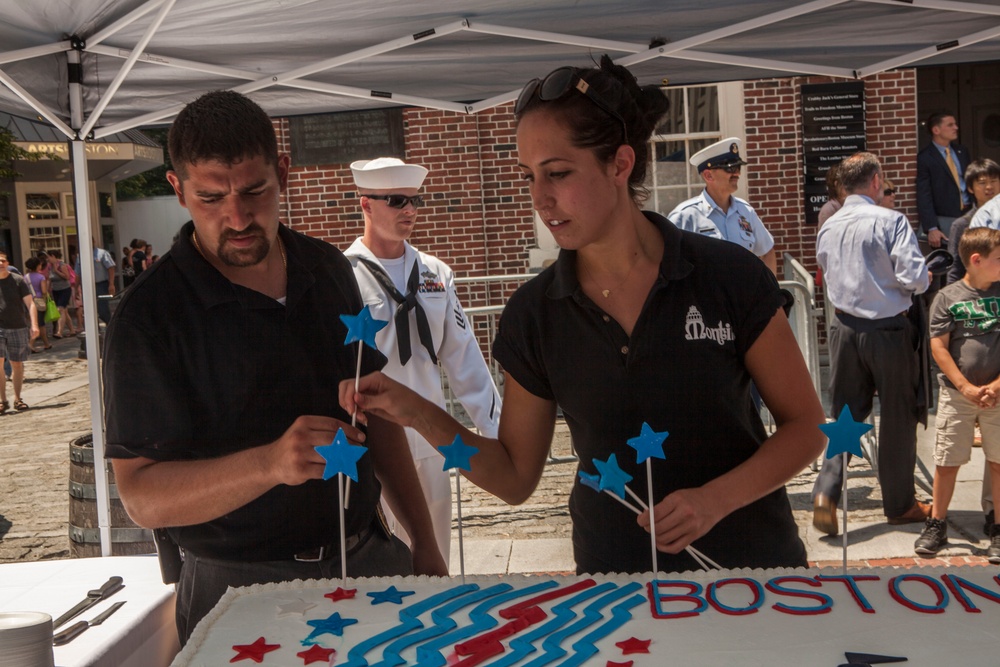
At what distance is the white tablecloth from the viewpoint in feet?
8.07

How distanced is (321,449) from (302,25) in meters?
2.29

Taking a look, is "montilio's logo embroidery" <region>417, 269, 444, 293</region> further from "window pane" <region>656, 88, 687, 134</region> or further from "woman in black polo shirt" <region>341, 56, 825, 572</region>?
"window pane" <region>656, 88, 687, 134</region>

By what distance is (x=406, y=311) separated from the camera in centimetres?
438

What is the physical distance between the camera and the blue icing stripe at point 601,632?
1798 millimetres

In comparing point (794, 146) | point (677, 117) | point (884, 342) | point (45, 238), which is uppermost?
point (45, 238)

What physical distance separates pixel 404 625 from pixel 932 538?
397cm

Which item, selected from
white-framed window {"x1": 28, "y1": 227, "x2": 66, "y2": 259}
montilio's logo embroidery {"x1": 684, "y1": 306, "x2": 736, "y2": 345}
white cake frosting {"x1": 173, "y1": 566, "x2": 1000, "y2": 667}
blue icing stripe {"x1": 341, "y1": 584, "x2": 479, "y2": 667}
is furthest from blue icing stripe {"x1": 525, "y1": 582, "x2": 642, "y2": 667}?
white-framed window {"x1": 28, "y1": 227, "x2": 66, "y2": 259}

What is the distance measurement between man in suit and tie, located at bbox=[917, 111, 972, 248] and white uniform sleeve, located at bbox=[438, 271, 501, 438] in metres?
6.01

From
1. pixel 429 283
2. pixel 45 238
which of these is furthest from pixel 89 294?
pixel 45 238

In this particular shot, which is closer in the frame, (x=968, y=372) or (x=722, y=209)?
(x=968, y=372)

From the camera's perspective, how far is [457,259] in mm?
10453

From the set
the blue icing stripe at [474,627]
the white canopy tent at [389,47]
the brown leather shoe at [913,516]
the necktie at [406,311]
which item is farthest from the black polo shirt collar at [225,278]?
the brown leather shoe at [913,516]

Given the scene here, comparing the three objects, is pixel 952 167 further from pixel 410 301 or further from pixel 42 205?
pixel 42 205

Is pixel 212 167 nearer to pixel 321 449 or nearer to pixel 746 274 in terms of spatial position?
pixel 321 449
